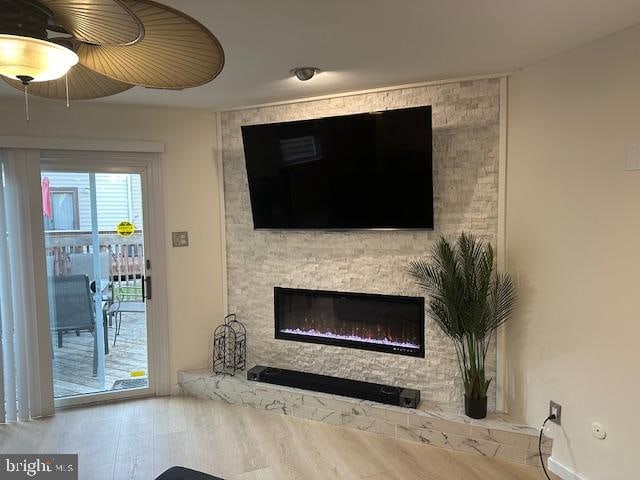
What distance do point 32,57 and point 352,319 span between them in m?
2.78

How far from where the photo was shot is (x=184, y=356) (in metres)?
3.75

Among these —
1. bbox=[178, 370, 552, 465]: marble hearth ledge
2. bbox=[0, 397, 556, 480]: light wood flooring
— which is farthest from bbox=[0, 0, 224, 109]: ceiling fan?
bbox=[178, 370, 552, 465]: marble hearth ledge

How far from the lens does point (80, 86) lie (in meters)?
1.51

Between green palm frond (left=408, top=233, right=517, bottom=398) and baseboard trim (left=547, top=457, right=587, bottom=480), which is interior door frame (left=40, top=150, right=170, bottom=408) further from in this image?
baseboard trim (left=547, top=457, right=587, bottom=480)

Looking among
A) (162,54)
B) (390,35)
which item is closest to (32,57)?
(162,54)

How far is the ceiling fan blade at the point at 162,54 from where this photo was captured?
106 centimetres

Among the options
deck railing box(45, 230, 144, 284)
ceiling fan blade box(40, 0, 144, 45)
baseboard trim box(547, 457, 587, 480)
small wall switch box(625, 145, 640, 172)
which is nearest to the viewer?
ceiling fan blade box(40, 0, 144, 45)

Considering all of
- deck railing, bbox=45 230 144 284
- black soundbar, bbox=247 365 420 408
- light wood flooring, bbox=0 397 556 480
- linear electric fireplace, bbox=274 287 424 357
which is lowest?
light wood flooring, bbox=0 397 556 480

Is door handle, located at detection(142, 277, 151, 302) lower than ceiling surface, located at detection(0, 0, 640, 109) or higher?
lower

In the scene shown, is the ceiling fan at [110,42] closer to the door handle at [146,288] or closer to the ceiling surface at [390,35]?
the ceiling surface at [390,35]

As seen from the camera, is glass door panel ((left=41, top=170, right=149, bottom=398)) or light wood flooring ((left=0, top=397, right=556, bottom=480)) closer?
light wood flooring ((left=0, top=397, right=556, bottom=480))

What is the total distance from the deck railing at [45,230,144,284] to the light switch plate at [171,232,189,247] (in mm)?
264

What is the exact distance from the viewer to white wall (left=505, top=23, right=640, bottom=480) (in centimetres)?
214

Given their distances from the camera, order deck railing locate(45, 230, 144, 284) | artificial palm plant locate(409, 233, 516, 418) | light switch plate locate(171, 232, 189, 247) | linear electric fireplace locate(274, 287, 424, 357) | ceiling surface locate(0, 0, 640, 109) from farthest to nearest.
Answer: light switch plate locate(171, 232, 189, 247) → deck railing locate(45, 230, 144, 284) → linear electric fireplace locate(274, 287, 424, 357) → artificial palm plant locate(409, 233, 516, 418) → ceiling surface locate(0, 0, 640, 109)
